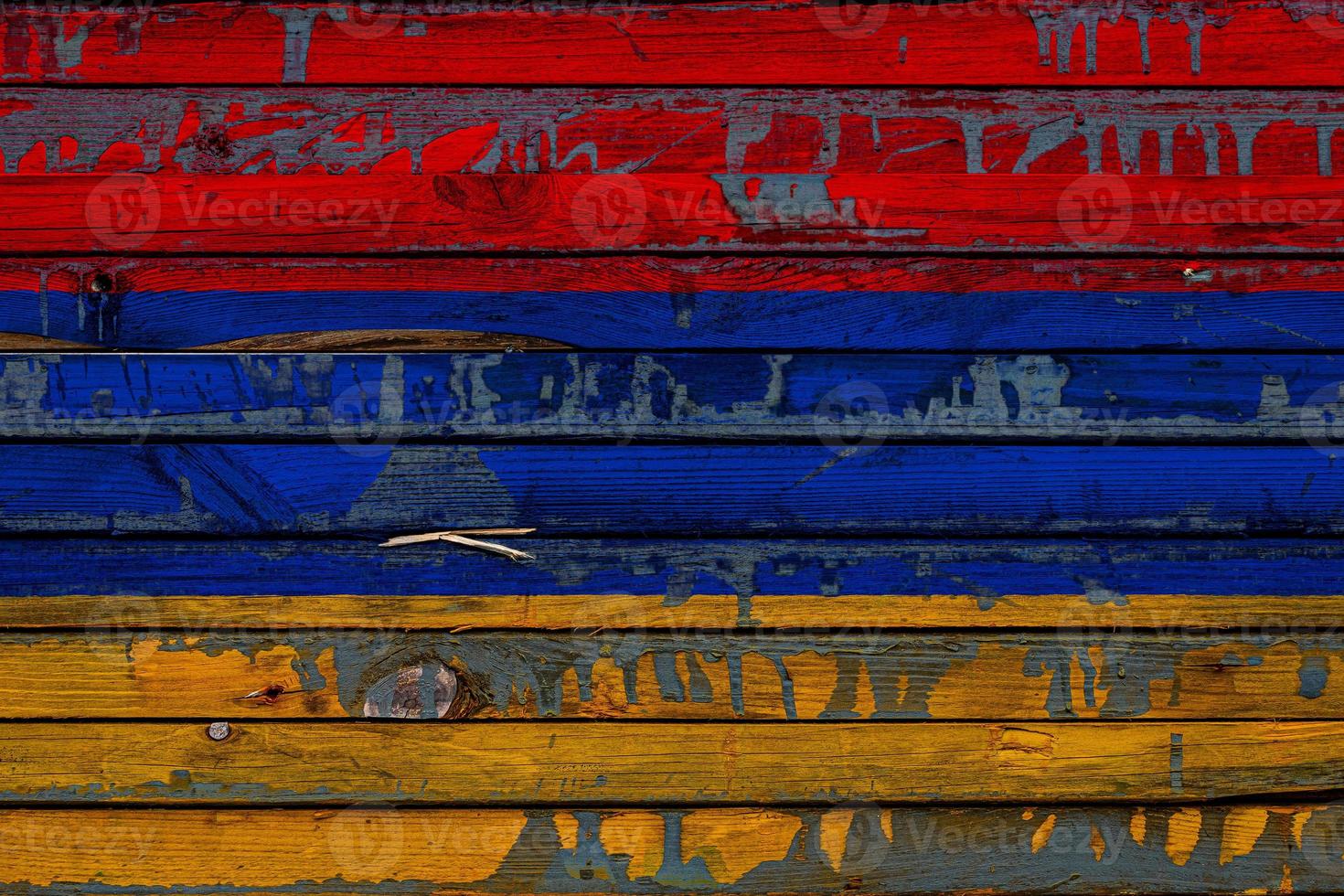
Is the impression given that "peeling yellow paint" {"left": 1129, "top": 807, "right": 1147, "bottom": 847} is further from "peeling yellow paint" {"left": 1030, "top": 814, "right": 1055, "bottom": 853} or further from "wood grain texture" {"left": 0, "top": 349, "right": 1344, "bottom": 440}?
"wood grain texture" {"left": 0, "top": 349, "right": 1344, "bottom": 440}

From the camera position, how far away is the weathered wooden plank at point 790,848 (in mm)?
1653

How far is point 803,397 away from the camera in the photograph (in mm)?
1662

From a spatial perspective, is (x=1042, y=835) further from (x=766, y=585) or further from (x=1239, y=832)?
(x=766, y=585)

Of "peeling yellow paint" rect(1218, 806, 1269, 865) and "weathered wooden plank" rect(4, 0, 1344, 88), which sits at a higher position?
"weathered wooden plank" rect(4, 0, 1344, 88)

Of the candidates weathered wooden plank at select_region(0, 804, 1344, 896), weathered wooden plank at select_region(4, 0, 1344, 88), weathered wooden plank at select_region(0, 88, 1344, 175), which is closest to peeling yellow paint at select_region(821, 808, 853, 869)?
weathered wooden plank at select_region(0, 804, 1344, 896)

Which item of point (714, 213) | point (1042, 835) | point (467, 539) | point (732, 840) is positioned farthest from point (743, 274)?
point (1042, 835)

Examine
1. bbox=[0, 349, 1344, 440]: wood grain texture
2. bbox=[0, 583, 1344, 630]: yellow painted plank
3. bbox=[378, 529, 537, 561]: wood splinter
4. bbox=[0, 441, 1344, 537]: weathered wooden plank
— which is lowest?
bbox=[0, 583, 1344, 630]: yellow painted plank

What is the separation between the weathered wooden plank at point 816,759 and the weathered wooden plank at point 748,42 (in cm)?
122

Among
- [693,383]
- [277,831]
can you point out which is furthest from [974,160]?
[277,831]

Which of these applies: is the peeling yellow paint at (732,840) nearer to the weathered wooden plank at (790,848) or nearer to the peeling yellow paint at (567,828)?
the weathered wooden plank at (790,848)

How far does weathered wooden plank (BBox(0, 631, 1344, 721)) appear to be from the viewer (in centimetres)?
166

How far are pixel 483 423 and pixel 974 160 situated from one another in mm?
1047

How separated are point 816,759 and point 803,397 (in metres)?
0.68

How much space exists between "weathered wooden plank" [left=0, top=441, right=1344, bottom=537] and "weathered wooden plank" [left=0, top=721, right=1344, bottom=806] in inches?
14.8
